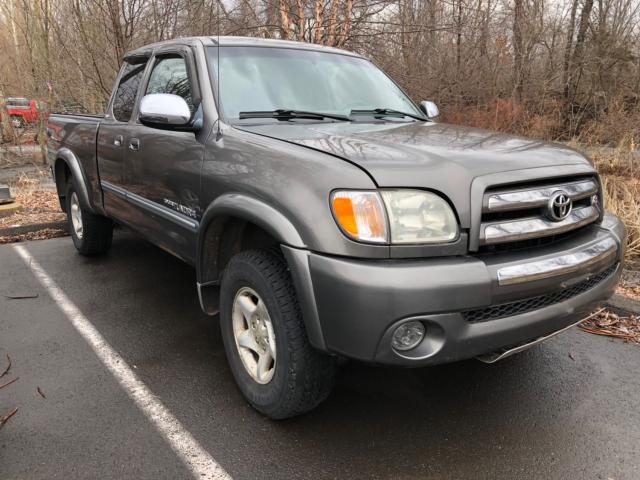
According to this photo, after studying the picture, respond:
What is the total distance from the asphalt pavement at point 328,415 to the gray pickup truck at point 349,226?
0.27m

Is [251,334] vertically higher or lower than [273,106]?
lower

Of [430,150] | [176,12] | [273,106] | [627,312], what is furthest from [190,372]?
[176,12]

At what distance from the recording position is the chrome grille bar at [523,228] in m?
2.11

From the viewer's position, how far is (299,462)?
7.57ft

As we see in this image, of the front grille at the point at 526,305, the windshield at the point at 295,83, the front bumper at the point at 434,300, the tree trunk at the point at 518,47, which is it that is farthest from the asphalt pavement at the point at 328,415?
the tree trunk at the point at 518,47

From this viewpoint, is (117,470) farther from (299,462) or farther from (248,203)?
(248,203)

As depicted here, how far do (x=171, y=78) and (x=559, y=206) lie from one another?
2629 mm

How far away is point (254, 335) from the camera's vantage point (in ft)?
8.66

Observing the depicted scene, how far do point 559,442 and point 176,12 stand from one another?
928cm

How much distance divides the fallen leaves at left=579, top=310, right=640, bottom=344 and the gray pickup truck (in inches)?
46.1

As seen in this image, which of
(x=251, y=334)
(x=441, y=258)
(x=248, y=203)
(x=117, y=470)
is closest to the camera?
(x=441, y=258)

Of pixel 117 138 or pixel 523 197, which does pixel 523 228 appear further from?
pixel 117 138

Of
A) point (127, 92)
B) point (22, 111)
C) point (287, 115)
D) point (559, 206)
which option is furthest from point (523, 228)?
point (22, 111)

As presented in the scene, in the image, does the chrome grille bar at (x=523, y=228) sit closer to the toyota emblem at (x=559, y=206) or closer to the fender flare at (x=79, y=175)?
the toyota emblem at (x=559, y=206)
